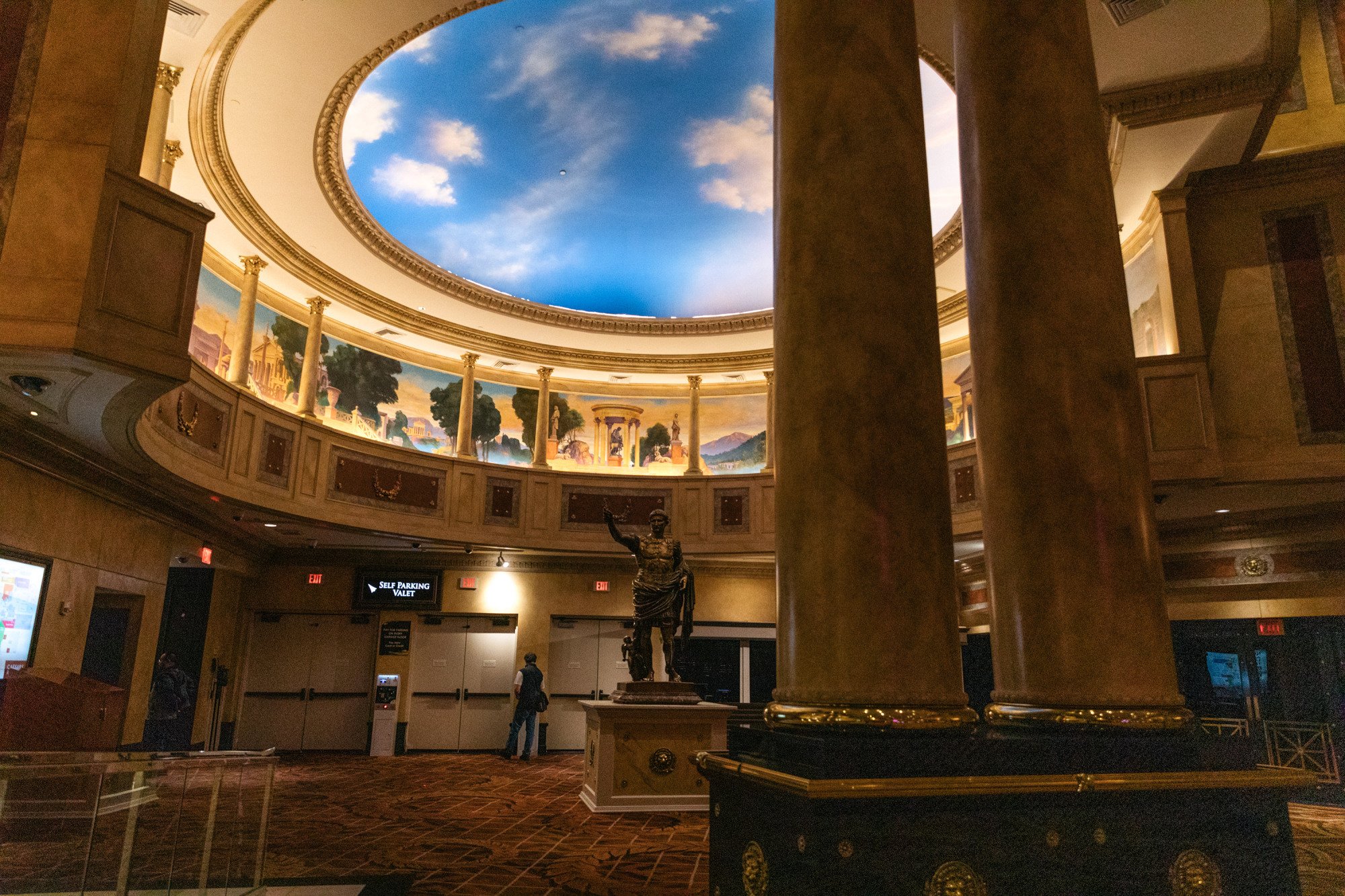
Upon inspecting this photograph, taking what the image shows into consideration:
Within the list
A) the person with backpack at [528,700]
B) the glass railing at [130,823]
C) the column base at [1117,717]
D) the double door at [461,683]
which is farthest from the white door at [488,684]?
the column base at [1117,717]

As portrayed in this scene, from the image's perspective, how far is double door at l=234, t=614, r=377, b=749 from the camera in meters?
15.6

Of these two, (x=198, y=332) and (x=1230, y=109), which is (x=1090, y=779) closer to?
(x=1230, y=109)

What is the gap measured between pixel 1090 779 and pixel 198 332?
12847 mm

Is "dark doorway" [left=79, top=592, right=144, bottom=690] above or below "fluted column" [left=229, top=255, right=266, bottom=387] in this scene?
below

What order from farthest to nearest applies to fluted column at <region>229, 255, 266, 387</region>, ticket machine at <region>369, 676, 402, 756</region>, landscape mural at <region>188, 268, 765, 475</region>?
1. ticket machine at <region>369, 676, 402, 756</region>
2. landscape mural at <region>188, 268, 765, 475</region>
3. fluted column at <region>229, 255, 266, 387</region>

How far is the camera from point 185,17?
8.34 metres

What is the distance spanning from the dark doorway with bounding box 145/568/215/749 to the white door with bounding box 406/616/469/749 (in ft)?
11.5

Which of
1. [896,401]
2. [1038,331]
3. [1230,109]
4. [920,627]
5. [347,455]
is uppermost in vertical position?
[1230,109]

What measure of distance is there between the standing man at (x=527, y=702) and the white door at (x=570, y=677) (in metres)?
1.89

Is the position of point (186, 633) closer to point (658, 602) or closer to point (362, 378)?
point (362, 378)

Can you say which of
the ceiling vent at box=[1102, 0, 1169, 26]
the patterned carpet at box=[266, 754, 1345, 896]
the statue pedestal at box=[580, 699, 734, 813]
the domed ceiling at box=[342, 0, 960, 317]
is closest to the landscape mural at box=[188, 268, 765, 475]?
the domed ceiling at box=[342, 0, 960, 317]


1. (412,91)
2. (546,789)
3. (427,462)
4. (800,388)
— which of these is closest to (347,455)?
(427,462)

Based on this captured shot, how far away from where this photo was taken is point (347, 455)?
45.2 feet

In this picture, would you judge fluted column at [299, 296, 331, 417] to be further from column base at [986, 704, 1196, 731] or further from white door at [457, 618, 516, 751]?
column base at [986, 704, 1196, 731]
